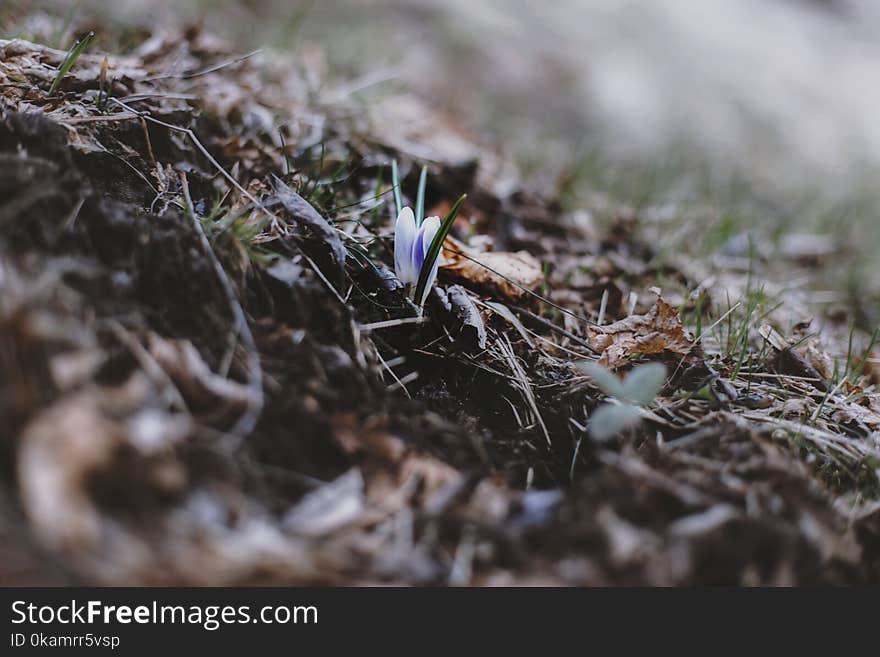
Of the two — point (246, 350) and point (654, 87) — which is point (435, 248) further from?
point (654, 87)

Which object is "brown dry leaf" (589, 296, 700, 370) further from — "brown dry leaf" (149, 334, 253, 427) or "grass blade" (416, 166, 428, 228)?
"brown dry leaf" (149, 334, 253, 427)

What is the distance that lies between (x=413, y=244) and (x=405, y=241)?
0.02 m

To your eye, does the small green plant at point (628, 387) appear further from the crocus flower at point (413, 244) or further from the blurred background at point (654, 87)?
the blurred background at point (654, 87)

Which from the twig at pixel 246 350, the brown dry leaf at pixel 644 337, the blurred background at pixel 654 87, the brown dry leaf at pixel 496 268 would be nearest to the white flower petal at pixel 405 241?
the brown dry leaf at pixel 496 268

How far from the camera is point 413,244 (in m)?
1.51

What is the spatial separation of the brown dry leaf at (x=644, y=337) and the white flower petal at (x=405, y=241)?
1.77 feet

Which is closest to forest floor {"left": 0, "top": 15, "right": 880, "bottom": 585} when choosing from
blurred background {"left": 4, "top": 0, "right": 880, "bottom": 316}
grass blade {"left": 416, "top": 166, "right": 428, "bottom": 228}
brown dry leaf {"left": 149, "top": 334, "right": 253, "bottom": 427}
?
brown dry leaf {"left": 149, "top": 334, "right": 253, "bottom": 427}

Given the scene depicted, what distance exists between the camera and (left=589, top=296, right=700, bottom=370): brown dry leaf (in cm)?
161

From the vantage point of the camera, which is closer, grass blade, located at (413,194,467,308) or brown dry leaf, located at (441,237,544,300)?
grass blade, located at (413,194,467,308)

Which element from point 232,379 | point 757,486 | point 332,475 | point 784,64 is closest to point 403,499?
point 332,475

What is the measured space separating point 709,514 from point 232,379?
2.79ft

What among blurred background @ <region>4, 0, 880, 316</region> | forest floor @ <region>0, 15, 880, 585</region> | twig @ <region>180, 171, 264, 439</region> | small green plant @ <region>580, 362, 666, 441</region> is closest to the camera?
forest floor @ <region>0, 15, 880, 585</region>

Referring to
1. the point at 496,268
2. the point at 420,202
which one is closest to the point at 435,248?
the point at 420,202

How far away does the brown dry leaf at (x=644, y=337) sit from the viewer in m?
1.61
